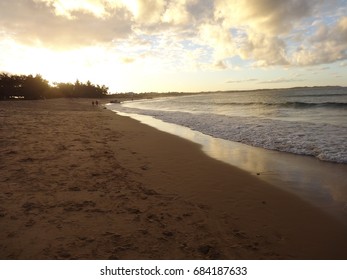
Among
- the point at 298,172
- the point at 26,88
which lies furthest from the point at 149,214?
the point at 26,88

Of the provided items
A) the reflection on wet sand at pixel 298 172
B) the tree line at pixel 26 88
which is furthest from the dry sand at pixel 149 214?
the tree line at pixel 26 88

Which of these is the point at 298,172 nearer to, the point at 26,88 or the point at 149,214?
the point at 149,214

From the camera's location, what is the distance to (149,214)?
5004 mm

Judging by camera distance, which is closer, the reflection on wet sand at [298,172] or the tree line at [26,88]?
the reflection on wet sand at [298,172]

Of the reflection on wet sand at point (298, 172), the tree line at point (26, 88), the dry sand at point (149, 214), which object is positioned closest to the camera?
the dry sand at point (149, 214)

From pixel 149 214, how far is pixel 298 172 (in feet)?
16.8

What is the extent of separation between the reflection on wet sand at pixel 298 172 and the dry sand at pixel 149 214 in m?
0.43

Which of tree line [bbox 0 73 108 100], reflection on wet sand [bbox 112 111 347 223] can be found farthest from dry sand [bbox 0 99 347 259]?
tree line [bbox 0 73 108 100]

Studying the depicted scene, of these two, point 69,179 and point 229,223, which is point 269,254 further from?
point 69,179

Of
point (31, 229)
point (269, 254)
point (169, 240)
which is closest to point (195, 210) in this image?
point (169, 240)

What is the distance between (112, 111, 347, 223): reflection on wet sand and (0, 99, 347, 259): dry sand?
429 mm

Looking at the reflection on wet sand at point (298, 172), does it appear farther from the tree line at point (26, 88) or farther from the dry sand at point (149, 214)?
the tree line at point (26, 88)

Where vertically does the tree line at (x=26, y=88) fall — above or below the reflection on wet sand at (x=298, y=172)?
above

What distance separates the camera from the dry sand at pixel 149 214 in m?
3.90
